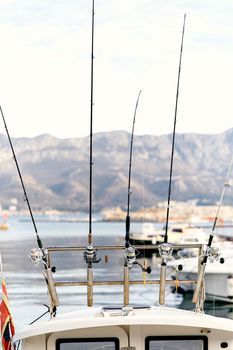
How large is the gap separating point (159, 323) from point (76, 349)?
38.9 inches

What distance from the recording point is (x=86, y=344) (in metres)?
10.5

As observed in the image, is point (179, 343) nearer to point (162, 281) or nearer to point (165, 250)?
point (162, 281)

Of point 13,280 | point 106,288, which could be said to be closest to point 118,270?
point 13,280

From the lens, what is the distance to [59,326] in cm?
1024

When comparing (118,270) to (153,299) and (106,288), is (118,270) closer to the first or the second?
(106,288)

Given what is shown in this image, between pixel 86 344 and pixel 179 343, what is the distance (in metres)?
0.99

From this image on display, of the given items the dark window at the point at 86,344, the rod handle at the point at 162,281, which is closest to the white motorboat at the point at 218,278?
the rod handle at the point at 162,281

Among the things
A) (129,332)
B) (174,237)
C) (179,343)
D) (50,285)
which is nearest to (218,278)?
(50,285)

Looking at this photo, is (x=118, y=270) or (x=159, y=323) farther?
(x=118, y=270)

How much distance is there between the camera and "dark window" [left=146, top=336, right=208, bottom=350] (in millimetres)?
10594

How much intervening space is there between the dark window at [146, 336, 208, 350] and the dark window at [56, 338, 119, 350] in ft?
1.41

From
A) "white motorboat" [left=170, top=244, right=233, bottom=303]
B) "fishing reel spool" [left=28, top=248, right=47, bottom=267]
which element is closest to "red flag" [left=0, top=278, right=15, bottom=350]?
"fishing reel spool" [left=28, top=248, right=47, bottom=267]

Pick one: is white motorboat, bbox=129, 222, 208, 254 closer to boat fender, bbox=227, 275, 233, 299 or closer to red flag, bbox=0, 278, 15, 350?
boat fender, bbox=227, 275, 233, 299

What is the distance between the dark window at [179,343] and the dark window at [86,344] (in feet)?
1.41
